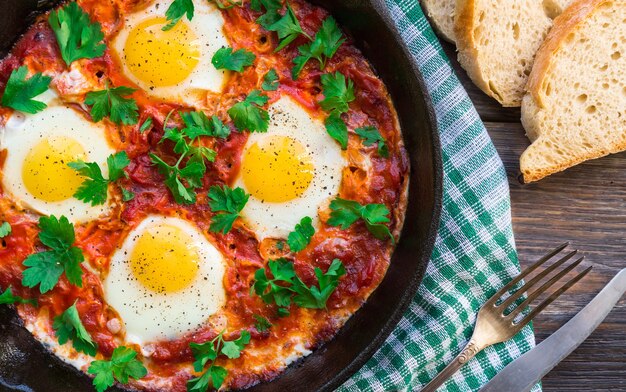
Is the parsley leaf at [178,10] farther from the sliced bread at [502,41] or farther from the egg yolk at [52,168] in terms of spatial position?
the sliced bread at [502,41]

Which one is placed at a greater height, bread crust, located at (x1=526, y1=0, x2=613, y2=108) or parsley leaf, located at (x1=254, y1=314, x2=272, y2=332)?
bread crust, located at (x1=526, y1=0, x2=613, y2=108)

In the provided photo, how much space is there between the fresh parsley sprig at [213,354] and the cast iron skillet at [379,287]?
10.4 inches

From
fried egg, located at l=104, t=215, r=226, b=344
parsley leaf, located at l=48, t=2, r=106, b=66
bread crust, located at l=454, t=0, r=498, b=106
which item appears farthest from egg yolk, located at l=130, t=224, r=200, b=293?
bread crust, located at l=454, t=0, r=498, b=106

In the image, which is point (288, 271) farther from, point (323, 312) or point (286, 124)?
point (286, 124)

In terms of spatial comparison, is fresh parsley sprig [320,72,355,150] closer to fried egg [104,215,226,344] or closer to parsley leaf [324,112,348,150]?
parsley leaf [324,112,348,150]

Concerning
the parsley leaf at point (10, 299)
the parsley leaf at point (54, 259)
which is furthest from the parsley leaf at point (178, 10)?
the parsley leaf at point (10, 299)

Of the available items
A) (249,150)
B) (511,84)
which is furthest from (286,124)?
(511,84)

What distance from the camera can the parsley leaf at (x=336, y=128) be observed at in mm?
3678

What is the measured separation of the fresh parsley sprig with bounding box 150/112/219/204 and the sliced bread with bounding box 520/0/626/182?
6.19 ft

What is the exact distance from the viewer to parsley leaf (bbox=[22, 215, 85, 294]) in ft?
11.9

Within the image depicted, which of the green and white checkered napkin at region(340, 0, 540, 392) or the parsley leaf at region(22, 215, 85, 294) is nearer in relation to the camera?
the parsley leaf at region(22, 215, 85, 294)

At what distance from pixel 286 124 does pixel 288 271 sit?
31.8 inches

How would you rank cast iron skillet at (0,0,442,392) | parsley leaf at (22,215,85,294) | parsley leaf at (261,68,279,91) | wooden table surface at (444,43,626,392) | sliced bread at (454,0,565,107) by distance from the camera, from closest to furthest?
cast iron skillet at (0,0,442,392)
parsley leaf at (22,215,85,294)
parsley leaf at (261,68,279,91)
sliced bread at (454,0,565,107)
wooden table surface at (444,43,626,392)

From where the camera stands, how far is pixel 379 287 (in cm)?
384
